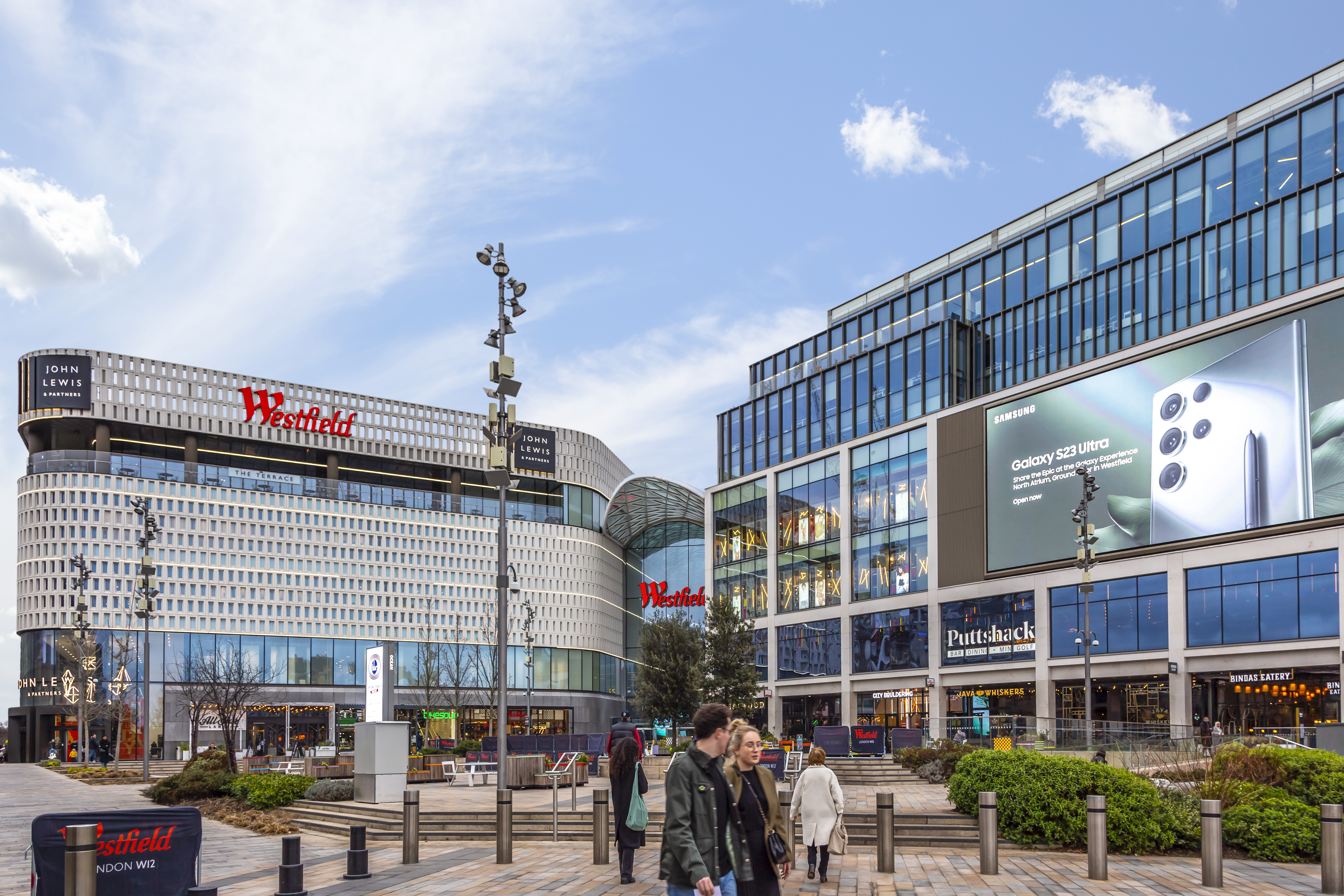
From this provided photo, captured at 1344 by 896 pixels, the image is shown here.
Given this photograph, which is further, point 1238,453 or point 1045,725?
point 1238,453

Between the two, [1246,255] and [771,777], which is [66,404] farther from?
[771,777]

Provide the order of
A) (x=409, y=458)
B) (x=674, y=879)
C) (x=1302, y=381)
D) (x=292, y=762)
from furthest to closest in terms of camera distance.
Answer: (x=409, y=458)
(x=1302, y=381)
(x=292, y=762)
(x=674, y=879)

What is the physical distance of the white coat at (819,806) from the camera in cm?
1291

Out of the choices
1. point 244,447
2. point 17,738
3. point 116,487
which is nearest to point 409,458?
point 244,447

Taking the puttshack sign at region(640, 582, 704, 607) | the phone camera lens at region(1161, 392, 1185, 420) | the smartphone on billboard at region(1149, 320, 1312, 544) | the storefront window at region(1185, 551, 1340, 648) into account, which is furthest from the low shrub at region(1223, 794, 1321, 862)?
the puttshack sign at region(640, 582, 704, 607)

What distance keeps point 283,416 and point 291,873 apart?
3079 inches

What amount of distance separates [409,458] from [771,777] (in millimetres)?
86946

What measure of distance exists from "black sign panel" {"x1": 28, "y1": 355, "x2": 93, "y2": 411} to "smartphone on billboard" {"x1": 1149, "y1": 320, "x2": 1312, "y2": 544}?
67535 millimetres

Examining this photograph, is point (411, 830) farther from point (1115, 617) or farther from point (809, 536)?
point (809, 536)

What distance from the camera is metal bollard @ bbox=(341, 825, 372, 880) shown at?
1446cm

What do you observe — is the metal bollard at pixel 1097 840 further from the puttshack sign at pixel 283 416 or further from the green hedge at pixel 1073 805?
the puttshack sign at pixel 283 416

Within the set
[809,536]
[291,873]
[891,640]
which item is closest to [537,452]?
[809,536]

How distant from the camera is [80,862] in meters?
9.59

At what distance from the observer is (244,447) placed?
282ft
